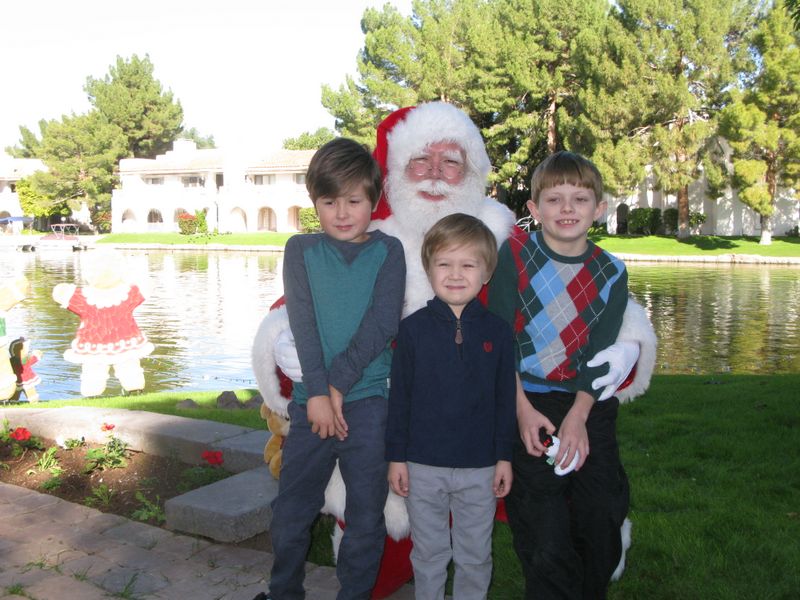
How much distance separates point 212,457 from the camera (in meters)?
4.35

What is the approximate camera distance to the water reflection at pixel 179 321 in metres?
9.31

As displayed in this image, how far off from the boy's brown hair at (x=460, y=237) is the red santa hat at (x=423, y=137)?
0.63 m

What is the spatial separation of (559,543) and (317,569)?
49.3 inches

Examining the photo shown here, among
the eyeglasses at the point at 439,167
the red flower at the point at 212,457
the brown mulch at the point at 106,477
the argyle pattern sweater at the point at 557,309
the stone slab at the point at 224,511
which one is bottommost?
the brown mulch at the point at 106,477

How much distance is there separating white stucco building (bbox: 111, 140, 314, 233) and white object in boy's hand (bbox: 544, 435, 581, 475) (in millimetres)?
43981

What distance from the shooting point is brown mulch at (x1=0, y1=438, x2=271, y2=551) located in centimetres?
420

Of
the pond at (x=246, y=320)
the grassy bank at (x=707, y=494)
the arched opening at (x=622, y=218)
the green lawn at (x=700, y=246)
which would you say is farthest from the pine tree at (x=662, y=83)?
the grassy bank at (x=707, y=494)

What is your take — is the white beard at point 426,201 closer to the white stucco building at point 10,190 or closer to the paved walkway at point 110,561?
the paved walkway at point 110,561

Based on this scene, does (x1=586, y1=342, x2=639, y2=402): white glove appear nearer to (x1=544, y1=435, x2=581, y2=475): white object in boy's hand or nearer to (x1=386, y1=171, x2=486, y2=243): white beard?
(x1=544, y1=435, x2=581, y2=475): white object in boy's hand

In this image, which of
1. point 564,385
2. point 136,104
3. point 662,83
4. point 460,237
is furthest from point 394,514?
point 136,104

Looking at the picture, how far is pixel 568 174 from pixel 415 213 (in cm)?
72

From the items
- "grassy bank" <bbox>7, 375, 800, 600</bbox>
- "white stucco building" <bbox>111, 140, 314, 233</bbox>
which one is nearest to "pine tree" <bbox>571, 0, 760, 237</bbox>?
"white stucco building" <bbox>111, 140, 314, 233</bbox>

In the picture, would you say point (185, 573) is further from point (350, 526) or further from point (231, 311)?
point (231, 311)

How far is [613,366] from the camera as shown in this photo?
8.79 ft
